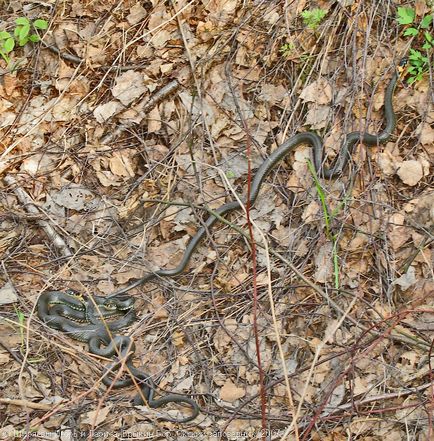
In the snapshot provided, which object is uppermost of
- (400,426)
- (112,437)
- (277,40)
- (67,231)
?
(277,40)

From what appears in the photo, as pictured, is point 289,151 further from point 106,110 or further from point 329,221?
point 106,110

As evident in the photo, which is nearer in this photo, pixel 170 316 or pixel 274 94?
pixel 170 316

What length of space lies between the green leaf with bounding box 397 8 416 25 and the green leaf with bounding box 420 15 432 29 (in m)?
0.10

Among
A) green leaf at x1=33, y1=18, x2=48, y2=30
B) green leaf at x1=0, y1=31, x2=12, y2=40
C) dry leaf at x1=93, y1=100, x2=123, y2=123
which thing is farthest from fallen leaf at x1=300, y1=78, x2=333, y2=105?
green leaf at x1=0, y1=31, x2=12, y2=40

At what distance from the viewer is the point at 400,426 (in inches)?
153

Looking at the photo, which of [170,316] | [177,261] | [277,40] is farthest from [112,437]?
[277,40]

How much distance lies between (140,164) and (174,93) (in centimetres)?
75

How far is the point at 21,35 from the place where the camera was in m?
5.50

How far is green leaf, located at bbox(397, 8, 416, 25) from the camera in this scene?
204 inches

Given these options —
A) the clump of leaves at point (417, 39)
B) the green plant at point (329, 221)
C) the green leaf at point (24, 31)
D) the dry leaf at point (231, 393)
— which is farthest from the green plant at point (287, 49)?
the dry leaf at point (231, 393)

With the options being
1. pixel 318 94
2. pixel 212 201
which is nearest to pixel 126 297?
pixel 212 201

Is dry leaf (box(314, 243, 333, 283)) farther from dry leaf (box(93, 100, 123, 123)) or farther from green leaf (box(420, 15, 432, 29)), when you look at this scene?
dry leaf (box(93, 100, 123, 123))

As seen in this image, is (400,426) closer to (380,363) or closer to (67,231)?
(380,363)

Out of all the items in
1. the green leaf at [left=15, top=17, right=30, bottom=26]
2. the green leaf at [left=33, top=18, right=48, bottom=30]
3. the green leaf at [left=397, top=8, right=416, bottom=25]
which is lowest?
the green leaf at [left=397, top=8, right=416, bottom=25]
